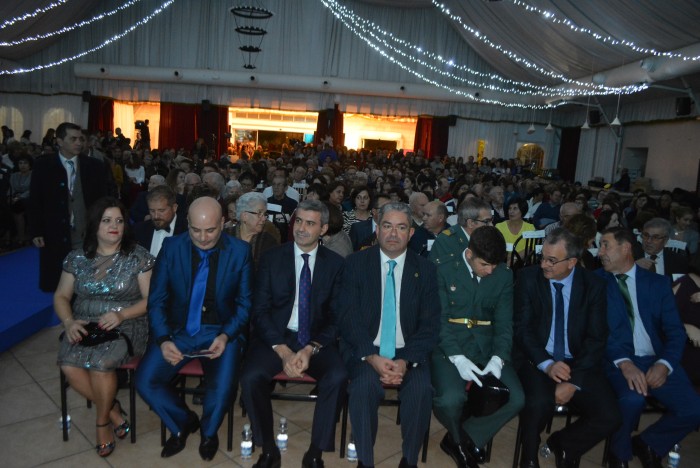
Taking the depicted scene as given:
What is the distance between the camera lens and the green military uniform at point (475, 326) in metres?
2.77

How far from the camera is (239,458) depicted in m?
2.73

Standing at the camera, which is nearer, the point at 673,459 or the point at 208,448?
the point at 208,448

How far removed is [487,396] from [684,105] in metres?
10.3

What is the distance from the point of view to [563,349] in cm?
287

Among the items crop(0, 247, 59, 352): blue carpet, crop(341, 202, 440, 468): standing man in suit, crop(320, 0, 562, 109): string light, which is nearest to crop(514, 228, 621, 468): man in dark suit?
crop(341, 202, 440, 468): standing man in suit

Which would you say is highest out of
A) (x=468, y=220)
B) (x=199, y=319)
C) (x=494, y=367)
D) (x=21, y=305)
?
(x=468, y=220)

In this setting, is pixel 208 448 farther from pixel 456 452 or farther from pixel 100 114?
pixel 100 114

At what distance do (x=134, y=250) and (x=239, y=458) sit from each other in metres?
1.27

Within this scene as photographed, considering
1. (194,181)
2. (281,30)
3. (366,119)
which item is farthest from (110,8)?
(194,181)

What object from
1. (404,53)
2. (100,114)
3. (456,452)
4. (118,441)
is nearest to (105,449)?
(118,441)

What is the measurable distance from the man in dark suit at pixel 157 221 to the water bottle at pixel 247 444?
1.40 metres

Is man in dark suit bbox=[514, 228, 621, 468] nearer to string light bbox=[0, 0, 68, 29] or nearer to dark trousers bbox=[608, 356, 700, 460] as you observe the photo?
dark trousers bbox=[608, 356, 700, 460]

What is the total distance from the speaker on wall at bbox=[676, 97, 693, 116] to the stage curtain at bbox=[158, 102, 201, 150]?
14.2 m

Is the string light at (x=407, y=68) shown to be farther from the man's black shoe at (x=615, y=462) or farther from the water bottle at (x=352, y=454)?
the water bottle at (x=352, y=454)
